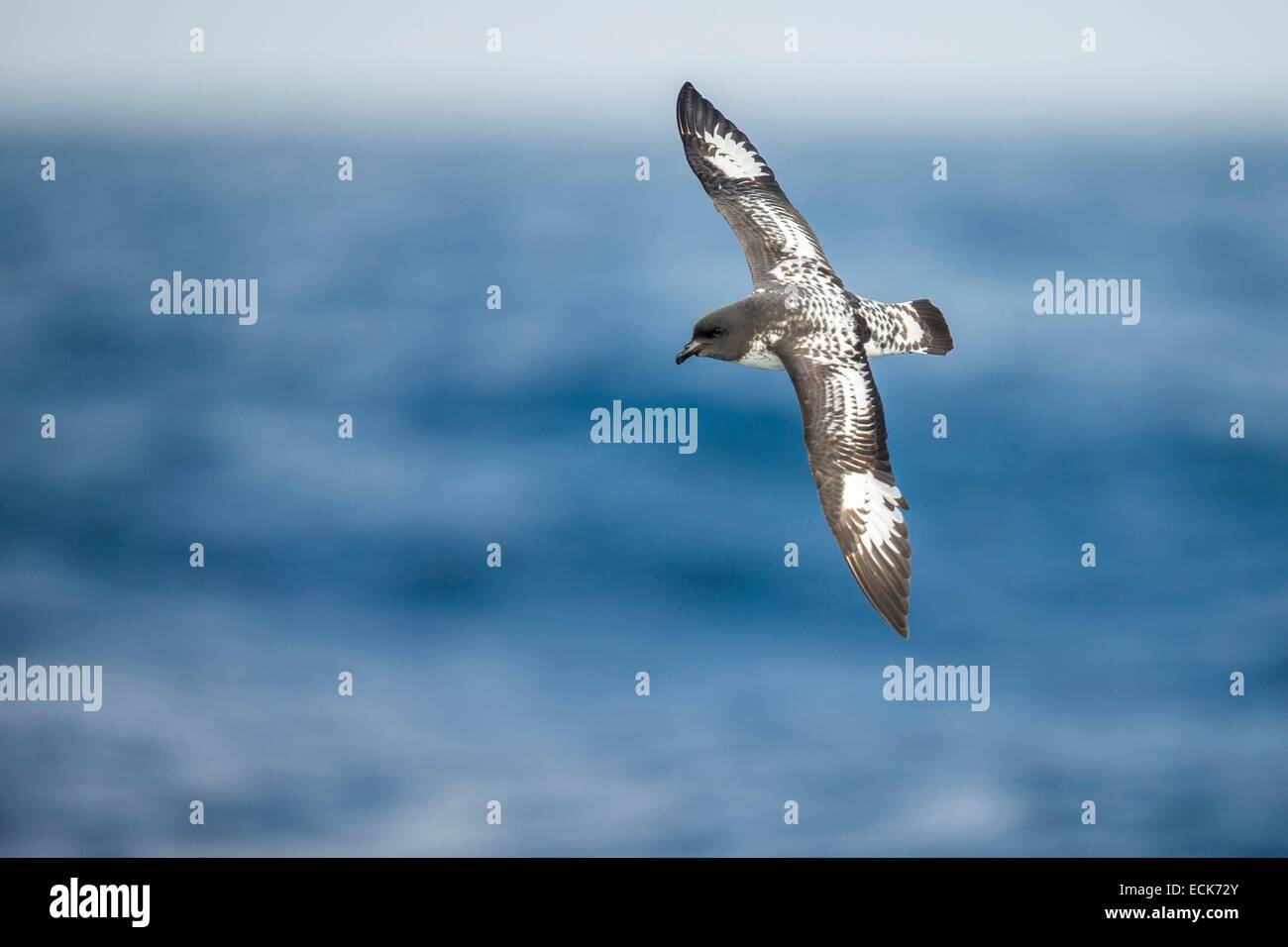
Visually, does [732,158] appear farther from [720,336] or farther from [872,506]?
[872,506]

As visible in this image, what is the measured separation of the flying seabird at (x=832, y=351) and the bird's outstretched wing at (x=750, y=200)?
0.02 m

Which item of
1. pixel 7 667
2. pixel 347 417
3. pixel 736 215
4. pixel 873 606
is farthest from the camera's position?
pixel 347 417

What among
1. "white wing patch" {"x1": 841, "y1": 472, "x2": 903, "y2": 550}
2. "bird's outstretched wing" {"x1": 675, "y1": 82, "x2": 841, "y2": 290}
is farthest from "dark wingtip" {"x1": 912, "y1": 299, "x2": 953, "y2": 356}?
"white wing patch" {"x1": 841, "y1": 472, "x2": 903, "y2": 550}

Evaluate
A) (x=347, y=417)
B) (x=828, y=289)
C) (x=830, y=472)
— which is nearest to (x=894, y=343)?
(x=828, y=289)

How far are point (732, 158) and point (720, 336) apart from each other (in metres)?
→ 3.45

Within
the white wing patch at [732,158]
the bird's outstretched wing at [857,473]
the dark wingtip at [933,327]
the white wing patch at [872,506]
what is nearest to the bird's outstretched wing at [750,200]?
the white wing patch at [732,158]

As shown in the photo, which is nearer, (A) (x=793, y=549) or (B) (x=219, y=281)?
(A) (x=793, y=549)

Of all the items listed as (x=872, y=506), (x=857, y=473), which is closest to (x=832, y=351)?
(x=857, y=473)

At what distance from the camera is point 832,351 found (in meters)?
15.4

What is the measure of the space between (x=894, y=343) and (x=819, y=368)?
3.68 feet

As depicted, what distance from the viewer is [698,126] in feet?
60.3

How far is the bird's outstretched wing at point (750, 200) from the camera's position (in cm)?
1655
